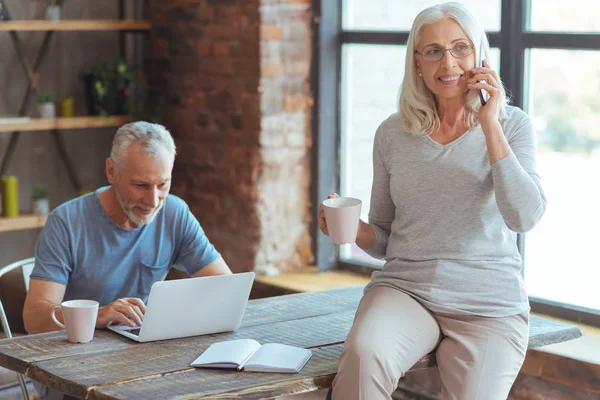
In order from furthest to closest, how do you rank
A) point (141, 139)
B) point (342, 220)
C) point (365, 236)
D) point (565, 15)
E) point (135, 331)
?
point (565, 15)
point (141, 139)
point (365, 236)
point (135, 331)
point (342, 220)

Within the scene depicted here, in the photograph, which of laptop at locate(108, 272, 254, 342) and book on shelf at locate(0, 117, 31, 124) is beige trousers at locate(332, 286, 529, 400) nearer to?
laptop at locate(108, 272, 254, 342)

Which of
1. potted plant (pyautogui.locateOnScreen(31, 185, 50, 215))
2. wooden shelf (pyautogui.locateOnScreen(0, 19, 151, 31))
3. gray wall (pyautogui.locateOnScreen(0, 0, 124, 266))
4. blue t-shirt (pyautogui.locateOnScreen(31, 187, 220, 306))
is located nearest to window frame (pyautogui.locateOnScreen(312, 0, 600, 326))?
wooden shelf (pyautogui.locateOnScreen(0, 19, 151, 31))

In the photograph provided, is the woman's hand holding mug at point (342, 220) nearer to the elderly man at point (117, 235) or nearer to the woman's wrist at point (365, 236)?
the woman's wrist at point (365, 236)

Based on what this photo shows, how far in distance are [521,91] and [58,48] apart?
2.19 meters

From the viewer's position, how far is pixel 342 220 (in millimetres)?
2363

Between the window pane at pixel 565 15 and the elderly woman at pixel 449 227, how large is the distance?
0.97 metres

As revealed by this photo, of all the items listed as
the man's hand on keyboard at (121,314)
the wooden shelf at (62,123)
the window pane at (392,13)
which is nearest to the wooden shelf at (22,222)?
the wooden shelf at (62,123)

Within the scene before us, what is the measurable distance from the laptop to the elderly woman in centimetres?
30

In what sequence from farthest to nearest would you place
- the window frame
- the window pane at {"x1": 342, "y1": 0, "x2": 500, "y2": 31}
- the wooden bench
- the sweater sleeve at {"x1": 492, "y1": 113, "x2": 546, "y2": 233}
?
the window frame, the wooden bench, the window pane at {"x1": 342, "y1": 0, "x2": 500, "y2": 31}, the sweater sleeve at {"x1": 492, "y1": 113, "x2": 546, "y2": 233}

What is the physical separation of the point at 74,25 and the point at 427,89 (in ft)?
7.07

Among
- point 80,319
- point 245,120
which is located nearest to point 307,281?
point 245,120

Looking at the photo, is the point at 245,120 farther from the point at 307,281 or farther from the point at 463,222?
the point at 463,222

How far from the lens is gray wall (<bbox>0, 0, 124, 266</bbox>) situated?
432 centimetres

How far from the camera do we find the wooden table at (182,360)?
2.05 m
